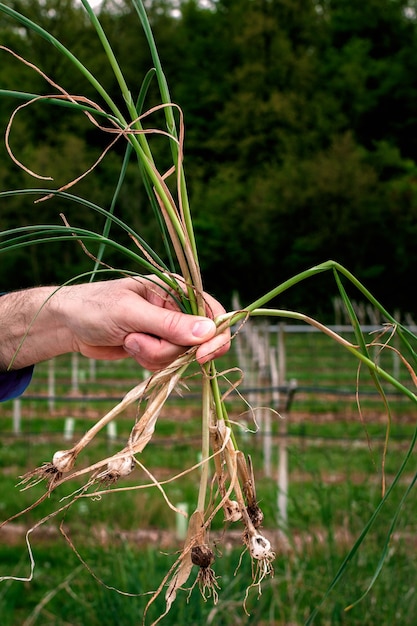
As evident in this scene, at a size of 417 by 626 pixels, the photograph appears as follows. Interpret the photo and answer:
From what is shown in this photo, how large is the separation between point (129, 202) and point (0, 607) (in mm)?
17633

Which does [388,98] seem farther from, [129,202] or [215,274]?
[129,202]

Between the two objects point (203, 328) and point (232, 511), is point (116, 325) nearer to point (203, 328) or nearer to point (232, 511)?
point (203, 328)

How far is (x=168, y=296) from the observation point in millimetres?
1035

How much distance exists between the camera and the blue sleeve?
137 cm

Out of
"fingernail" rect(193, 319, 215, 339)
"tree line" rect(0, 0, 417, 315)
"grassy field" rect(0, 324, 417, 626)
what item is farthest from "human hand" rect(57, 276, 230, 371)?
"tree line" rect(0, 0, 417, 315)

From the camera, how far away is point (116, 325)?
1077mm

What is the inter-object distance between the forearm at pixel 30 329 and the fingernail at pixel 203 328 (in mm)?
338

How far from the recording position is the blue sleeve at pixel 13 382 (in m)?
1.37

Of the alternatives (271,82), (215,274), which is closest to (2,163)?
(215,274)

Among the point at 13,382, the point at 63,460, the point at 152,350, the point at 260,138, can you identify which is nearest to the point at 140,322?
the point at 152,350

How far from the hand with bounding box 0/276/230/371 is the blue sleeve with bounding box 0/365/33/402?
58 mm

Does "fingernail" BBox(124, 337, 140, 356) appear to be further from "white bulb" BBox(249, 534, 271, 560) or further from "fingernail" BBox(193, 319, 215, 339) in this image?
"white bulb" BBox(249, 534, 271, 560)

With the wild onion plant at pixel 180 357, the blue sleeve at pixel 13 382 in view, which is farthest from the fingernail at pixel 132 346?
the blue sleeve at pixel 13 382

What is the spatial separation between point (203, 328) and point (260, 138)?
79.9ft
